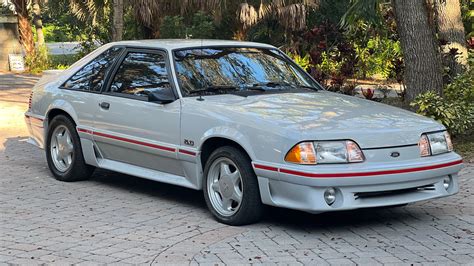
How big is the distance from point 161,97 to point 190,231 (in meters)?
1.38

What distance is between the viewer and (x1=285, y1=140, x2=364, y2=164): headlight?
5.73m

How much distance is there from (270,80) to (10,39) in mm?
22102

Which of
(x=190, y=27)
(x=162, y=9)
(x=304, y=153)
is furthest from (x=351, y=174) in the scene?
(x=190, y=27)

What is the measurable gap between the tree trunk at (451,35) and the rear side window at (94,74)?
582 cm

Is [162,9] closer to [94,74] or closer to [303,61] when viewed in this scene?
[303,61]

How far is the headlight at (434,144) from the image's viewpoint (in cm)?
616

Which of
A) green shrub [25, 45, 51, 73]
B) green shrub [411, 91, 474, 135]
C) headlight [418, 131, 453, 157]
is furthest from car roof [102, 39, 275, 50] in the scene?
green shrub [25, 45, 51, 73]

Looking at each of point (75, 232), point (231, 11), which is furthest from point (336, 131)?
point (231, 11)

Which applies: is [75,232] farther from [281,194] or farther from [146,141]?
[281,194]

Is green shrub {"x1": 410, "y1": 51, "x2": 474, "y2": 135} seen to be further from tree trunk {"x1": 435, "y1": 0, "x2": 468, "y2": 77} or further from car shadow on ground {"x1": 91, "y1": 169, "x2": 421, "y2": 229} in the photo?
car shadow on ground {"x1": 91, "y1": 169, "x2": 421, "y2": 229}

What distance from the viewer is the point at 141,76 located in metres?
7.44

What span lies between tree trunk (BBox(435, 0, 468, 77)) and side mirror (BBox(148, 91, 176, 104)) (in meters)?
6.07

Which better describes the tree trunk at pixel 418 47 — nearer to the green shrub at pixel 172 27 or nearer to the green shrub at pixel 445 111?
the green shrub at pixel 445 111

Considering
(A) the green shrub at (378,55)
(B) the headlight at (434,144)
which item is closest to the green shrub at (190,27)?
(A) the green shrub at (378,55)
